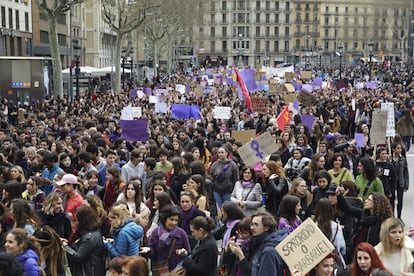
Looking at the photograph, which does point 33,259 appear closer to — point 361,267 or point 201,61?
point 361,267

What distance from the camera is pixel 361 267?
5.64 metres

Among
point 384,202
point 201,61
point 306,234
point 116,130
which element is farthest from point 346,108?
point 201,61

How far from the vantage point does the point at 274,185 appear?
9.30 metres

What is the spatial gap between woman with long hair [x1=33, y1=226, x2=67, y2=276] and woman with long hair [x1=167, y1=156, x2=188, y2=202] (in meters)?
3.76

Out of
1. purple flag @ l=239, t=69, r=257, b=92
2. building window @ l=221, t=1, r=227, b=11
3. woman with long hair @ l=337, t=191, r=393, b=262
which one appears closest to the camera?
woman with long hair @ l=337, t=191, r=393, b=262

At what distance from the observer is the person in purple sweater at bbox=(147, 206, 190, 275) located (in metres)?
6.84

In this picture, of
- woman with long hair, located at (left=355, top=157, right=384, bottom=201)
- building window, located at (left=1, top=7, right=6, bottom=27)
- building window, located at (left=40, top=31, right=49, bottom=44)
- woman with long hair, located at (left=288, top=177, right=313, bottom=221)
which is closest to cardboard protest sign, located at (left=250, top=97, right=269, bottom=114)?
woman with long hair, located at (left=355, top=157, right=384, bottom=201)

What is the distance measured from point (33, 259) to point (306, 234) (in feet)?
Answer: 6.94

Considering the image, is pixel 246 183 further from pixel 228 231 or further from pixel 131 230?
pixel 131 230

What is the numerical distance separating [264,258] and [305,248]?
387 mm

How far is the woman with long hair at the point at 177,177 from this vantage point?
32.7ft

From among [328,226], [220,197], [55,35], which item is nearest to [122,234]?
[328,226]

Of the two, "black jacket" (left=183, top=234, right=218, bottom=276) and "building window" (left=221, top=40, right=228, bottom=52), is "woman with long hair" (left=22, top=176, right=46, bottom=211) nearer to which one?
"black jacket" (left=183, top=234, right=218, bottom=276)

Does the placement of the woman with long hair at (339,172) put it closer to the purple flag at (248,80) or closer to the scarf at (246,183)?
the scarf at (246,183)
